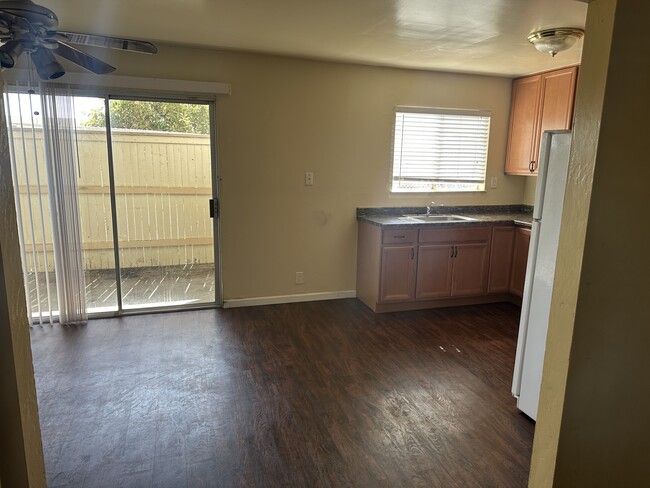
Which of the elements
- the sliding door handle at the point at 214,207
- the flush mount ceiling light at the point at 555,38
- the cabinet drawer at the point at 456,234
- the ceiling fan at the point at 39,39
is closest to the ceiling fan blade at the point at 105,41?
the ceiling fan at the point at 39,39

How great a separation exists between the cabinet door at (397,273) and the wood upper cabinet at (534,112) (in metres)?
1.69

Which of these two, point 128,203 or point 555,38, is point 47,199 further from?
point 555,38

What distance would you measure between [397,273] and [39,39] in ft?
10.5

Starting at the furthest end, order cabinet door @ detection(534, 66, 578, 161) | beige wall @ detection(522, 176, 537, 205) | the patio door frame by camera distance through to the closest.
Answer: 1. beige wall @ detection(522, 176, 537, 205)
2. cabinet door @ detection(534, 66, 578, 161)
3. the patio door frame

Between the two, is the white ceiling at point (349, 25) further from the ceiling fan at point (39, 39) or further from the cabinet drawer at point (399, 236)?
the cabinet drawer at point (399, 236)

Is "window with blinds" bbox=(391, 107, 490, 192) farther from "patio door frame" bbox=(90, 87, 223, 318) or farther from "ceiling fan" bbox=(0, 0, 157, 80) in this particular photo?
"ceiling fan" bbox=(0, 0, 157, 80)

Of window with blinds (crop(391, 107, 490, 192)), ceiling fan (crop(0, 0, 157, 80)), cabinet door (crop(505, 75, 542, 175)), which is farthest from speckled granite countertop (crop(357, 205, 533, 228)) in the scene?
ceiling fan (crop(0, 0, 157, 80))

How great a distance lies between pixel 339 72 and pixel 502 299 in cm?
294

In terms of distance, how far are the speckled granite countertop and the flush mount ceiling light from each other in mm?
1720

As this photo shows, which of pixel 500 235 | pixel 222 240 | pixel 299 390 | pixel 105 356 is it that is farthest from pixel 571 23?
pixel 105 356

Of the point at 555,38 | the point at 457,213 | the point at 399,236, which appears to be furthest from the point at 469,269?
the point at 555,38

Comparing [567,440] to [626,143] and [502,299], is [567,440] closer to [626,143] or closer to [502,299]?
[626,143]

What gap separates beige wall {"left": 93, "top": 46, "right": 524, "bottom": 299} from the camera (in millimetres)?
3967

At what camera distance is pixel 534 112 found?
446cm
